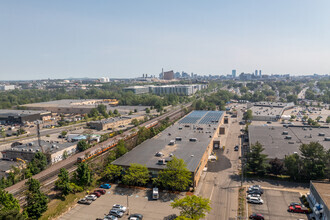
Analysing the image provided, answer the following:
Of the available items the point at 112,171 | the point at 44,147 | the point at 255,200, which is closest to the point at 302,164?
the point at 255,200

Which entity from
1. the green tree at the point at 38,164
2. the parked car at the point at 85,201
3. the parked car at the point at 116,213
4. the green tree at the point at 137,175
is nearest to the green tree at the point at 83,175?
the parked car at the point at 85,201

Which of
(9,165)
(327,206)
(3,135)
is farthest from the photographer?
(3,135)

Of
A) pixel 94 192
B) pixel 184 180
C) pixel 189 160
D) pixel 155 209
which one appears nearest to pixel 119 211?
pixel 155 209

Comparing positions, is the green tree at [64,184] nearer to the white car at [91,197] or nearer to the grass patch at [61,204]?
the grass patch at [61,204]

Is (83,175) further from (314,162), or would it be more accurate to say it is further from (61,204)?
(314,162)

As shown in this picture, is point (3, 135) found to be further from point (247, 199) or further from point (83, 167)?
point (247, 199)

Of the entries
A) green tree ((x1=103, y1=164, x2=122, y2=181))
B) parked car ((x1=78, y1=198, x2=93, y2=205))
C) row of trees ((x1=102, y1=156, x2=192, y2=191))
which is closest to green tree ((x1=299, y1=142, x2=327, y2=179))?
row of trees ((x1=102, y1=156, x2=192, y2=191))

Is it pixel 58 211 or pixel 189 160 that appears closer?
pixel 58 211
